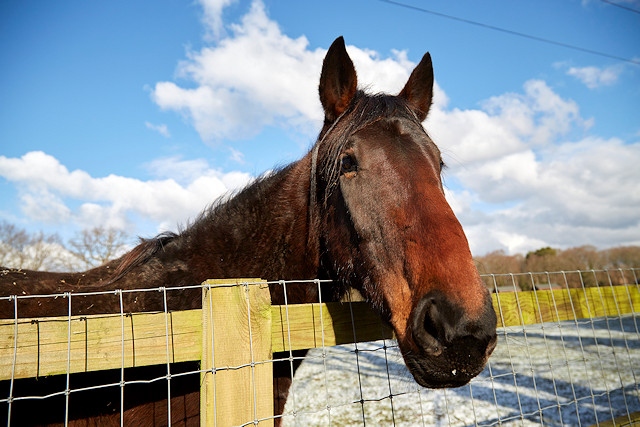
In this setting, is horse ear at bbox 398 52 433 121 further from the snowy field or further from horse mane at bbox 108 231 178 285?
the snowy field

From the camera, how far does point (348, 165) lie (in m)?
2.49

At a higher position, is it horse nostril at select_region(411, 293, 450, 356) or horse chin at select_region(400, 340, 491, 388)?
horse nostril at select_region(411, 293, 450, 356)

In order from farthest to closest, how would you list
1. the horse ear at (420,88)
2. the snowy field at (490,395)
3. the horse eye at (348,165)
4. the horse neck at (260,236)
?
the snowy field at (490,395) → the horse ear at (420,88) → the horse neck at (260,236) → the horse eye at (348,165)

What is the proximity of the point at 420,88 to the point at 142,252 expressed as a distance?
101 inches

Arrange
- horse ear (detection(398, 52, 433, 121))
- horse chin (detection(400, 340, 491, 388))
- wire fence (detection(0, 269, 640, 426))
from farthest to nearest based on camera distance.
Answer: horse ear (detection(398, 52, 433, 121)) → horse chin (detection(400, 340, 491, 388)) → wire fence (detection(0, 269, 640, 426))

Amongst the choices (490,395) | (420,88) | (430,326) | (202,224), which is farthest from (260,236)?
(490,395)

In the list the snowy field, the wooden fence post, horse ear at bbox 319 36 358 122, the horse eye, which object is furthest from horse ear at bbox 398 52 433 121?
the snowy field

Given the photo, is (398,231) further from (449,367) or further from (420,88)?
(420,88)

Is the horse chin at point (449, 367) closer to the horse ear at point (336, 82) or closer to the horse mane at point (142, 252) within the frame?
the horse ear at point (336, 82)

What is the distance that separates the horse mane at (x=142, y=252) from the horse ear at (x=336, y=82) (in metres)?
1.51

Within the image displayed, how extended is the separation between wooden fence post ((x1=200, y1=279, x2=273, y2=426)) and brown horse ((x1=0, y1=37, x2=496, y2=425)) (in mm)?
668

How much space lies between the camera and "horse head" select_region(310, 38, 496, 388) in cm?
164

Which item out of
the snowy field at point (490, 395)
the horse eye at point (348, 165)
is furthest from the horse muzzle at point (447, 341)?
the snowy field at point (490, 395)

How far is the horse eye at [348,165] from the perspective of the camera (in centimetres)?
244
